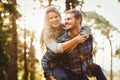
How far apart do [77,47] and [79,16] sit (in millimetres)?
455

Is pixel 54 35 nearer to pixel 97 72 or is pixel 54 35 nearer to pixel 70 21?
pixel 70 21

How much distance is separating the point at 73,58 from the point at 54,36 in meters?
0.48

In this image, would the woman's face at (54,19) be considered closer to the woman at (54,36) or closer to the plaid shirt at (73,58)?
the woman at (54,36)

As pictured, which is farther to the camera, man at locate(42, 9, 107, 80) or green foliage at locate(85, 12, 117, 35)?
green foliage at locate(85, 12, 117, 35)

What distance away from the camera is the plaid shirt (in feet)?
18.0

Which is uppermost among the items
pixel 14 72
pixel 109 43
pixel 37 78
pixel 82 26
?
pixel 82 26

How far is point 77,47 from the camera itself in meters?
5.59

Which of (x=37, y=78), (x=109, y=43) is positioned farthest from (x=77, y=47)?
(x=37, y=78)

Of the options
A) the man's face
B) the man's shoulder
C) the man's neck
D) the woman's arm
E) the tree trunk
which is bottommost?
the tree trunk

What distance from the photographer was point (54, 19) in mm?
5613

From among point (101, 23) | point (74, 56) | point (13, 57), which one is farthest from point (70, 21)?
point (13, 57)

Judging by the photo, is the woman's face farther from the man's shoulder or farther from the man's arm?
the man's arm

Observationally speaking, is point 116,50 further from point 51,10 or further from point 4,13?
point 51,10

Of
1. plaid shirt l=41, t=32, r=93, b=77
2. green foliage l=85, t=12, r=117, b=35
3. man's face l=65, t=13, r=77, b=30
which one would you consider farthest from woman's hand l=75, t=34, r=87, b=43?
green foliage l=85, t=12, r=117, b=35
